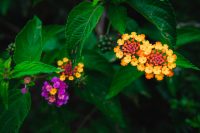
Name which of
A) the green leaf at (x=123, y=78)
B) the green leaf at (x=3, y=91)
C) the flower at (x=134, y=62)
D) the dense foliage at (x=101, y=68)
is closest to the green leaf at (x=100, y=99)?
the dense foliage at (x=101, y=68)

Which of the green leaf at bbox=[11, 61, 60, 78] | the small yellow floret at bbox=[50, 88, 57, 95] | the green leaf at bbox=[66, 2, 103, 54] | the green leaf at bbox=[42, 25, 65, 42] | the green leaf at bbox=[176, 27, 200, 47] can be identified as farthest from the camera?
the green leaf at bbox=[176, 27, 200, 47]

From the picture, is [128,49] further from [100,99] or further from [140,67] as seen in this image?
[100,99]

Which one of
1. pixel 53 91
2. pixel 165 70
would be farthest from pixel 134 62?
pixel 53 91

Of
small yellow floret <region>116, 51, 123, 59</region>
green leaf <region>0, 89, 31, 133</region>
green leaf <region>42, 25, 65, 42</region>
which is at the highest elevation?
green leaf <region>42, 25, 65, 42</region>

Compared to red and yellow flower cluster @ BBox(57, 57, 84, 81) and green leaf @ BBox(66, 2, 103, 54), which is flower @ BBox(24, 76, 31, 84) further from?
green leaf @ BBox(66, 2, 103, 54)

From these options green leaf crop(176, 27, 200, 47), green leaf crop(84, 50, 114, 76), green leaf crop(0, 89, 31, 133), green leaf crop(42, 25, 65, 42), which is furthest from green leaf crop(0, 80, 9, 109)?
green leaf crop(176, 27, 200, 47)

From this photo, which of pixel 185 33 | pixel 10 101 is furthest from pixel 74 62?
pixel 185 33
